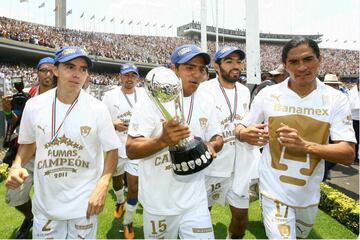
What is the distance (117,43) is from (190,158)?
52375 mm

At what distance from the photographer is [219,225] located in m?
6.02

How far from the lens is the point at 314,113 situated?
319 cm

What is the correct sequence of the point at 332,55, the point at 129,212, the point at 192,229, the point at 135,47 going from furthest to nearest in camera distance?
the point at 332,55 < the point at 135,47 < the point at 129,212 < the point at 192,229

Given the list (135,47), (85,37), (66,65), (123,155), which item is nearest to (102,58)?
(85,37)

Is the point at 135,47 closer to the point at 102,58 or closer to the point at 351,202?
the point at 102,58

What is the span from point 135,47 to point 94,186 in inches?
2116

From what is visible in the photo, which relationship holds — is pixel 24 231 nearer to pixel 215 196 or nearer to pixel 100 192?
pixel 215 196

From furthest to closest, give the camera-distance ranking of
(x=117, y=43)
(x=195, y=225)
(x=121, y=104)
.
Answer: (x=117, y=43)
(x=121, y=104)
(x=195, y=225)

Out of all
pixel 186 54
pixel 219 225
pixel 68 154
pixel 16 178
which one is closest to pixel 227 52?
pixel 186 54

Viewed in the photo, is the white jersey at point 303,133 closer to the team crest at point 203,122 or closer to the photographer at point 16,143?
the team crest at point 203,122

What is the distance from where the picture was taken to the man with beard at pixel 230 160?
4.71 meters

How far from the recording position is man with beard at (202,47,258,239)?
4.71 metres

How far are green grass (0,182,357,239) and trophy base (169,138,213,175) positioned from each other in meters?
3.10

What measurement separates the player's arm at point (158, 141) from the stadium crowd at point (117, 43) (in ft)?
109
